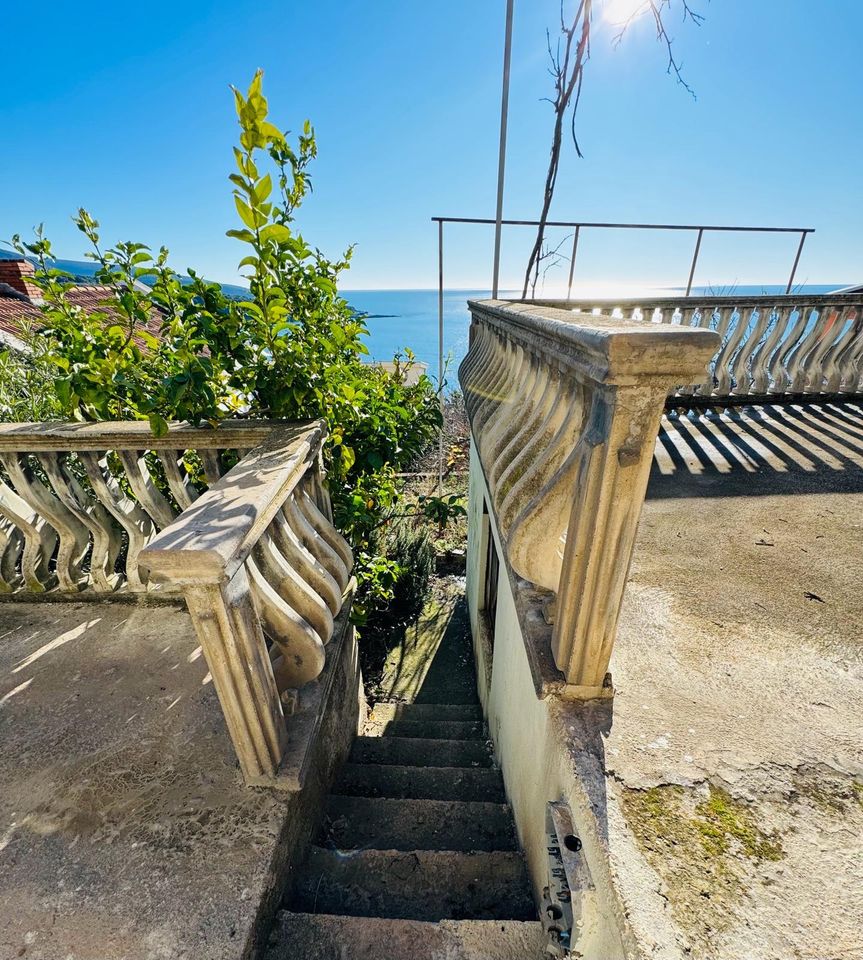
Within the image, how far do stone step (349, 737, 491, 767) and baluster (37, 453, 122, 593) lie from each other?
5.69 ft

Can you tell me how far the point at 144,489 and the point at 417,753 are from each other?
7.17 feet

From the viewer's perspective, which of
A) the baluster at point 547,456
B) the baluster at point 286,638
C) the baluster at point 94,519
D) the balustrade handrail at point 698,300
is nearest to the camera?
the baluster at point 547,456

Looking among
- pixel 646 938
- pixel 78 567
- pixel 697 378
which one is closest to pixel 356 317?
pixel 697 378

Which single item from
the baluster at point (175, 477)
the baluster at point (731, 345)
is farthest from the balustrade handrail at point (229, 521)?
the baluster at point (731, 345)

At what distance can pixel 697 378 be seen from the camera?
89cm

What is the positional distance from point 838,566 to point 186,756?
2933 millimetres

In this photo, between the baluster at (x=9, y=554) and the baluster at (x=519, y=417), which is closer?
the baluster at (x=519, y=417)

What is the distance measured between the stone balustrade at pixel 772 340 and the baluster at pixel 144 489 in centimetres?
309

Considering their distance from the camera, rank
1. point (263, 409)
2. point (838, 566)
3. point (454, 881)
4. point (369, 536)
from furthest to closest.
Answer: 1. point (369, 536)
2. point (263, 409)
3. point (838, 566)
4. point (454, 881)

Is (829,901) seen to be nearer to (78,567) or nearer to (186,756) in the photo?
(186,756)

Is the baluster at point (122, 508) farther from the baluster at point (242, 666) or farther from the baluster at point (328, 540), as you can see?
the baluster at point (242, 666)

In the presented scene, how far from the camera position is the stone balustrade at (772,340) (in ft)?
11.6

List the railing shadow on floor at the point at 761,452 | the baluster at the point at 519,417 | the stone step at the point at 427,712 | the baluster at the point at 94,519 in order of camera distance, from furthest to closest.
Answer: the stone step at the point at 427,712 < the railing shadow on floor at the point at 761,452 < the baluster at the point at 94,519 < the baluster at the point at 519,417

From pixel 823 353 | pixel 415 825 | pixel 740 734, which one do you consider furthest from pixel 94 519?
pixel 823 353
